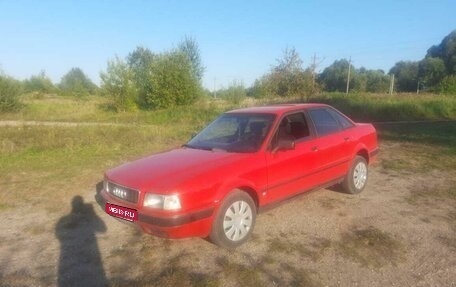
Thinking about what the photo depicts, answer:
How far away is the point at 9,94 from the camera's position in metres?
30.7

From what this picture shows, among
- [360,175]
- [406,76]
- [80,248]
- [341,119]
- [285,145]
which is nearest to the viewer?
[80,248]

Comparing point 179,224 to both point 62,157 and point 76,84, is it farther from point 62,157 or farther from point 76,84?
point 76,84

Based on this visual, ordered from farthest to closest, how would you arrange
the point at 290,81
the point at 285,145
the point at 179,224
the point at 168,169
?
the point at 290,81
the point at 285,145
the point at 168,169
the point at 179,224

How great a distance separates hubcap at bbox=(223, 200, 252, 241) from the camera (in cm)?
407

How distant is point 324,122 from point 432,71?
5630 cm

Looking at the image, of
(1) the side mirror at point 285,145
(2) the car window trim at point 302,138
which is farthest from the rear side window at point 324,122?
(1) the side mirror at point 285,145

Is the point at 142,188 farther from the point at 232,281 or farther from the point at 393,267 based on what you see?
the point at 393,267

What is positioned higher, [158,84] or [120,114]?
[158,84]

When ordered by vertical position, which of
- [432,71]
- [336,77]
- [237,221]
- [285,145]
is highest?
[432,71]

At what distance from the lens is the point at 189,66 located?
28.9 m

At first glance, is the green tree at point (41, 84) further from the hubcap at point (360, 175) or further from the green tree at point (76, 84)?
the hubcap at point (360, 175)

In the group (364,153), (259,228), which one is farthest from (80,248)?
(364,153)

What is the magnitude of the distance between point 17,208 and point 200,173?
3389mm

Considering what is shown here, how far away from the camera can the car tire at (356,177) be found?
19.3ft
